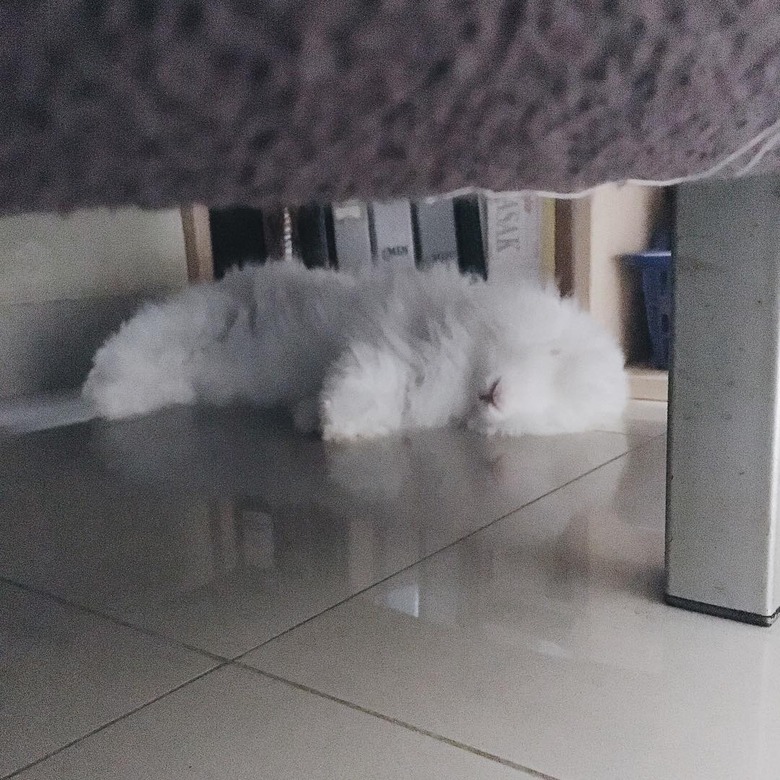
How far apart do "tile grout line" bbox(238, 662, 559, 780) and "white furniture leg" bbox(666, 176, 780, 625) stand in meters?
0.27

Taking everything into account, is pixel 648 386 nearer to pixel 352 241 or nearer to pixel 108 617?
pixel 352 241

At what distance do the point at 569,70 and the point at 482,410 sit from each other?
1.19 metres

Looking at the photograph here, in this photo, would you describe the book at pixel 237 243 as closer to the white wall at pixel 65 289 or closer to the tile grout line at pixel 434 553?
the white wall at pixel 65 289

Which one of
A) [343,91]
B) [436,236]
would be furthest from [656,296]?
[343,91]

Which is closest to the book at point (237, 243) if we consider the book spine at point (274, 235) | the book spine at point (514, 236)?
the book spine at point (274, 235)

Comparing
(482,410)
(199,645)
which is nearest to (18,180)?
(199,645)

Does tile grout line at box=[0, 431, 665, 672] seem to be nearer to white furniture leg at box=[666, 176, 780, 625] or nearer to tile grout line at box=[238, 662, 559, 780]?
tile grout line at box=[238, 662, 559, 780]

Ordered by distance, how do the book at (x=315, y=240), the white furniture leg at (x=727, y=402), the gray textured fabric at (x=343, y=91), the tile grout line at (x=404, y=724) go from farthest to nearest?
the book at (x=315, y=240) → the white furniture leg at (x=727, y=402) → the tile grout line at (x=404, y=724) → the gray textured fabric at (x=343, y=91)

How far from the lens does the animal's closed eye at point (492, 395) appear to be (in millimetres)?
1398

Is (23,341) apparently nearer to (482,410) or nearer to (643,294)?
(482,410)

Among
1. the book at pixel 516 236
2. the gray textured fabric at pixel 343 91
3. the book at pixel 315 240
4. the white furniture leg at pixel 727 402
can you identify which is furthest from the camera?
the book at pixel 315 240

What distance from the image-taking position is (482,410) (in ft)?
4.67

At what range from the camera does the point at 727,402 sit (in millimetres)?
722

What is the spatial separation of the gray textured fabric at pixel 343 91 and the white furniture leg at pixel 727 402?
0.45m
